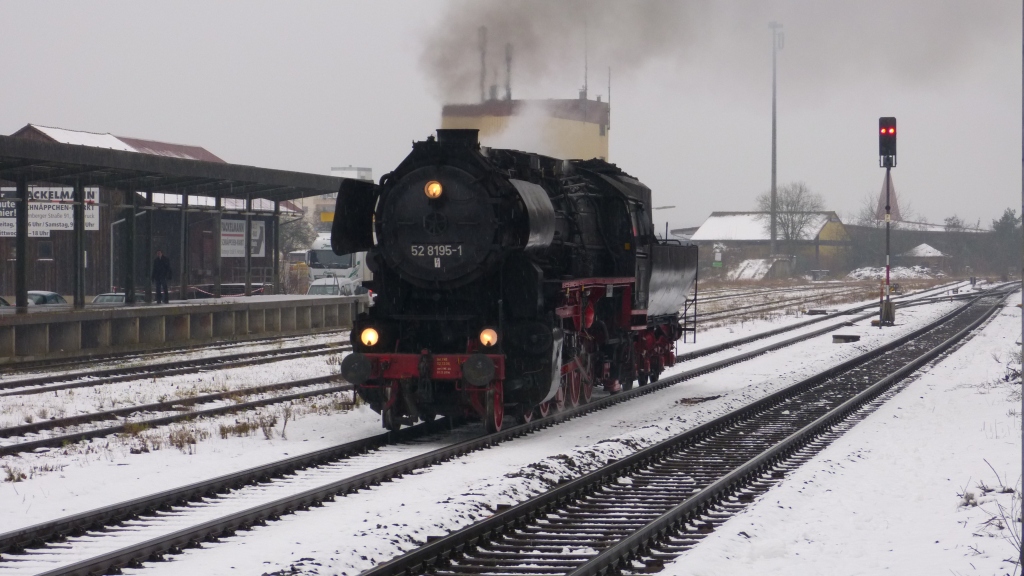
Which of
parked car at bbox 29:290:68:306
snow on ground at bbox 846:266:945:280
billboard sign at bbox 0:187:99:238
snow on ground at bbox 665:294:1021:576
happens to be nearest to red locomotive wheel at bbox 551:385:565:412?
snow on ground at bbox 665:294:1021:576

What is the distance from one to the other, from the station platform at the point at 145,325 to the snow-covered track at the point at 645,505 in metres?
9.76

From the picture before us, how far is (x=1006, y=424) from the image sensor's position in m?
13.4

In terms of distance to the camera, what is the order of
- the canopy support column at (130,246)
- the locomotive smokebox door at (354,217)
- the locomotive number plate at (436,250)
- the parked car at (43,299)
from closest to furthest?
the locomotive number plate at (436,250)
the locomotive smokebox door at (354,217)
the canopy support column at (130,246)
the parked car at (43,299)

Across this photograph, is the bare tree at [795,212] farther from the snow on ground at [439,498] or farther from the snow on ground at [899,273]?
the snow on ground at [439,498]

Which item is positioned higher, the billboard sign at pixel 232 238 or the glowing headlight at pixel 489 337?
the billboard sign at pixel 232 238

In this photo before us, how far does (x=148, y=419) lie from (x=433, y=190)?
15.4 ft

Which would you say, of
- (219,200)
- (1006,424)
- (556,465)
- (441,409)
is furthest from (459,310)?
(219,200)

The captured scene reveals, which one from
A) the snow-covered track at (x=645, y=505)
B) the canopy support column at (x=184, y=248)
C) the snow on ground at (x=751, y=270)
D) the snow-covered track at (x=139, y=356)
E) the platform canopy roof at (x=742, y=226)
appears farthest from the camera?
the platform canopy roof at (x=742, y=226)

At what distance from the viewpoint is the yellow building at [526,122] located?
2020 centimetres

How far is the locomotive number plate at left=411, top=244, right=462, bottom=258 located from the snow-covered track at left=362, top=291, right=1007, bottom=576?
3094 mm

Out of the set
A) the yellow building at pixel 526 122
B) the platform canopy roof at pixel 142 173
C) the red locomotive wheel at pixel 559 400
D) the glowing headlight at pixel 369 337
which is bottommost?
the red locomotive wheel at pixel 559 400

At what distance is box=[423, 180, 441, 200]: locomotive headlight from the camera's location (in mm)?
12125

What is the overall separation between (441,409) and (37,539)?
18.4 ft

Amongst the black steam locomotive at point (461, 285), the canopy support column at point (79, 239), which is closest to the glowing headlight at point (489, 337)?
the black steam locomotive at point (461, 285)
